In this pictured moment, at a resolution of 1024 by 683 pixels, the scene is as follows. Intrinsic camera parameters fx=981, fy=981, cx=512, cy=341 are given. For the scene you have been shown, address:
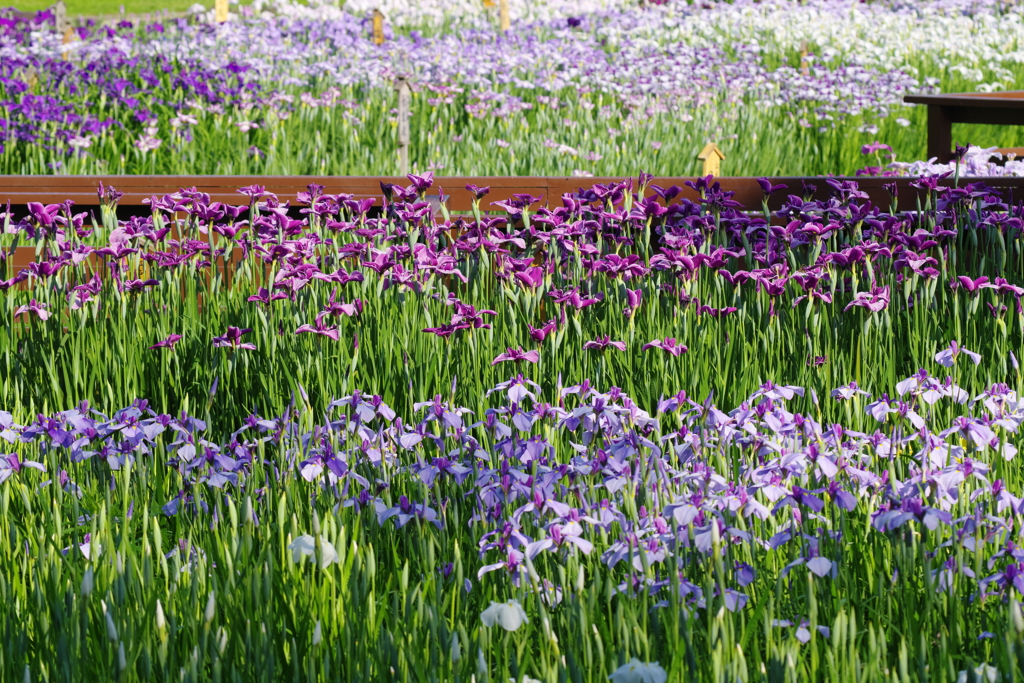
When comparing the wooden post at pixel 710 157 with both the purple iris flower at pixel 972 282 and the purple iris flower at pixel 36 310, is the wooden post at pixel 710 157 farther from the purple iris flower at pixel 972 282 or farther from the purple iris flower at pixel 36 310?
the purple iris flower at pixel 36 310

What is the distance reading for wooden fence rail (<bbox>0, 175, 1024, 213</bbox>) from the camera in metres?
5.01

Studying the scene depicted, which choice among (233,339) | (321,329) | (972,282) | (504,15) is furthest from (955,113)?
(504,15)

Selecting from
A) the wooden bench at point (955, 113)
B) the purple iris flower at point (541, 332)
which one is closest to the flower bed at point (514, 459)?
the purple iris flower at point (541, 332)

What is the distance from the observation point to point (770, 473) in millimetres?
1958

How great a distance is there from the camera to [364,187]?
5.34 metres

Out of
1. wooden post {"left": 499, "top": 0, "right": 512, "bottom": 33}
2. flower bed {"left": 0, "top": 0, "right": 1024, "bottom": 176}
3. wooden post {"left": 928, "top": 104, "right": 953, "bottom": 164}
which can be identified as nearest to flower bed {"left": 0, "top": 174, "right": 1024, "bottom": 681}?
wooden post {"left": 928, "top": 104, "right": 953, "bottom": 164}

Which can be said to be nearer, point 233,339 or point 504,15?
point 233,339

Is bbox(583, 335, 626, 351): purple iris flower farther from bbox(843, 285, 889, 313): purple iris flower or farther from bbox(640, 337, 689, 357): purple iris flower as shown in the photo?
bbox(843, 285, 889, 313): purple iris flower

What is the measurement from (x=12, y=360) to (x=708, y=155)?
453 cm

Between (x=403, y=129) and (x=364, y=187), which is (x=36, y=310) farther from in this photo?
(x=403, y=129)

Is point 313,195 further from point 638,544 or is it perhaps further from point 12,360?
point 638,544

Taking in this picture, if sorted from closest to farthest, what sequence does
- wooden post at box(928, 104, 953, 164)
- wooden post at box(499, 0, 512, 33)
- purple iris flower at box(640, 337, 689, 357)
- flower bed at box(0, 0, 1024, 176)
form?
1. purple iris flower at box(640, 337, 689, 357)
2. wooden post at box(928, 104, 953, 164)
3. flower bed at box(0, 0, 1024, 176)
4. wooden post at box(499, 0, 512, 33)

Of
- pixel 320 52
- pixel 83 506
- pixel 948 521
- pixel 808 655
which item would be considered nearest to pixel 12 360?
pixel 83 506

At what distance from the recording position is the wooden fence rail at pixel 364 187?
5012mm
